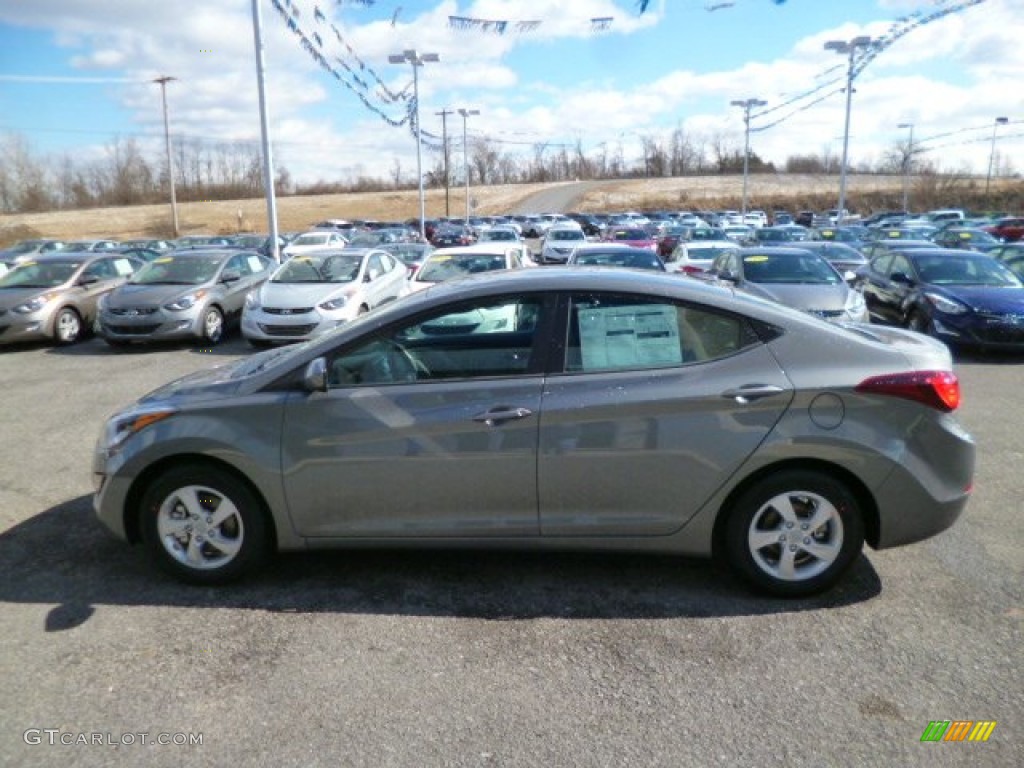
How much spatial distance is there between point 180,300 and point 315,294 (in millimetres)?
2155

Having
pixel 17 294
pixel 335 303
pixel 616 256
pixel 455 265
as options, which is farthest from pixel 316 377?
pixel 17 294

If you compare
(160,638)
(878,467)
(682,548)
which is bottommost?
(160,638)

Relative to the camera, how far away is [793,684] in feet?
10.2

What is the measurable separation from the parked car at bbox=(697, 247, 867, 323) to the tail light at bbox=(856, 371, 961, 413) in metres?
6.62

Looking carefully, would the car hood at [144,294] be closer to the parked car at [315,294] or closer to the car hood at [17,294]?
the parked car at [315,294]

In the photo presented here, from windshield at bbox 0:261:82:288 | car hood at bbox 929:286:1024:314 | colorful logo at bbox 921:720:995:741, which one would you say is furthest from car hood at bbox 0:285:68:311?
car hood at bbox 929:286:1024:314

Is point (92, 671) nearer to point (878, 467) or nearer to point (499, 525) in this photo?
point (499, 525)

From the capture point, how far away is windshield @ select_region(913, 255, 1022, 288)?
37.9 ft

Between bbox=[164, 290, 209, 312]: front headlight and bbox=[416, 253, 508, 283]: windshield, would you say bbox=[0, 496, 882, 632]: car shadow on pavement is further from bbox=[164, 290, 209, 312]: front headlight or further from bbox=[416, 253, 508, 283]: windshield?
bbox=[416, 253, 508, 283]: windshield

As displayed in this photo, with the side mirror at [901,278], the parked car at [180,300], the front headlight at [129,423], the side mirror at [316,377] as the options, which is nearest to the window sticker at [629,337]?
the side mirror at [316,377]

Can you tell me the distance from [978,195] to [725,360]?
101m

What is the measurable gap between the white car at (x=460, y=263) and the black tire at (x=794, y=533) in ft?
29.9

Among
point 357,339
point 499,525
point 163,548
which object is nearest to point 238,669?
point 163,548

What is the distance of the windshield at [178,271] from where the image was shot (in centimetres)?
1268
